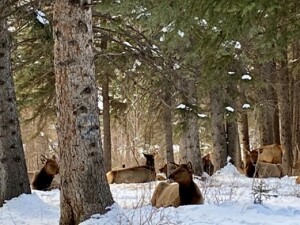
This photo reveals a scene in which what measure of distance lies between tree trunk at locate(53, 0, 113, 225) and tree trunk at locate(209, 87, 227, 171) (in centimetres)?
889

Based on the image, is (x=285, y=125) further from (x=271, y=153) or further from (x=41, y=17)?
(x=41, y=17)

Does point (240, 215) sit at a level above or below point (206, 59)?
below

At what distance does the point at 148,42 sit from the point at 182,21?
3619 millimetres

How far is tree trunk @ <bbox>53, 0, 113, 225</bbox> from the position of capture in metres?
6.21

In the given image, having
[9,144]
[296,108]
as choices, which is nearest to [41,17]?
[9,144]

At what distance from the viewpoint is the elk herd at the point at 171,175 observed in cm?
795

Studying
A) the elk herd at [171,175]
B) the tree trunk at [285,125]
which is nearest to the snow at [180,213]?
the elk herd at [171,175]

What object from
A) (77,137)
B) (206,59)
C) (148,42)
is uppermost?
(148,42)

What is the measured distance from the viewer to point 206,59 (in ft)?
26.0

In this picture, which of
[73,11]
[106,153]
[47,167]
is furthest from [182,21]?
[106,153]

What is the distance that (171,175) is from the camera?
8500 mm

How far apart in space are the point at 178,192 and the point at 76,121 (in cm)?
254

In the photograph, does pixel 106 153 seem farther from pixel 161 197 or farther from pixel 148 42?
pixel 161 197

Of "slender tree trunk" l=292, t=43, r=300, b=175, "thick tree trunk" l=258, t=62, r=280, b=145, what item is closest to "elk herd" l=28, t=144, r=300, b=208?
"thick tree trunk" l=258, t=62, r=280, b=145
